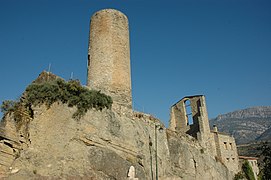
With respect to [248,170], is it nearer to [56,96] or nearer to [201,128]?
[201,128]

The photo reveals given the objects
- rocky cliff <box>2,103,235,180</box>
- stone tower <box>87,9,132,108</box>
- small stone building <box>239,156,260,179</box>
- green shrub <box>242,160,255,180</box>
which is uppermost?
stone tower <box>87,9,132,108</box>

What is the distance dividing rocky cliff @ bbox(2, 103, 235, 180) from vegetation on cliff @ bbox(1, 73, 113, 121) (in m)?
0.28

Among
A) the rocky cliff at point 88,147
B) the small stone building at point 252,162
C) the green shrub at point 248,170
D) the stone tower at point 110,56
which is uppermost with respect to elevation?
the stone tower at point 110,56

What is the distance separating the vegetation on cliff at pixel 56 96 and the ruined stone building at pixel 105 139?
282mm

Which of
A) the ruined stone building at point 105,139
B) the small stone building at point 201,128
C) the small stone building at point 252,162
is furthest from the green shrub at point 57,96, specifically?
the small stone building at point 252,162

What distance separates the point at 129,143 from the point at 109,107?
85.5 inches

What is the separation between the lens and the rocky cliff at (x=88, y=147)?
37.9 ft

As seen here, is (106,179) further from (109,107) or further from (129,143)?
(109,107)

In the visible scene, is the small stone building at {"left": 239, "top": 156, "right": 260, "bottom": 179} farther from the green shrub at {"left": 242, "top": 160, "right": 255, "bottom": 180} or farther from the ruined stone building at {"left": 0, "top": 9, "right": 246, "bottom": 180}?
the ruined stone building at {"left": 0, "top": 9, "right": 246, "bottom": 180}

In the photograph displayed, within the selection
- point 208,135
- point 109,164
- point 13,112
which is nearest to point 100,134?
point 109,164

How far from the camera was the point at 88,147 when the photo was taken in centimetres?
1248

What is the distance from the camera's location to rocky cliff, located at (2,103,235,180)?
11.6m

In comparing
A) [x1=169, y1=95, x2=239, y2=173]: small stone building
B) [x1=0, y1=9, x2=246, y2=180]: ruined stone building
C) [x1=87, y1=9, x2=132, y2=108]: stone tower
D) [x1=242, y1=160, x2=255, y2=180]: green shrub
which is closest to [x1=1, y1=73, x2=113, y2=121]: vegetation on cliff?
[x1=0, y1=9, x2=246, y2=180]: ruined stone building

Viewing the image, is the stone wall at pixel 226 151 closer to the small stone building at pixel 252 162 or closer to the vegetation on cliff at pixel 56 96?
the small stone building at pixel 252 162
